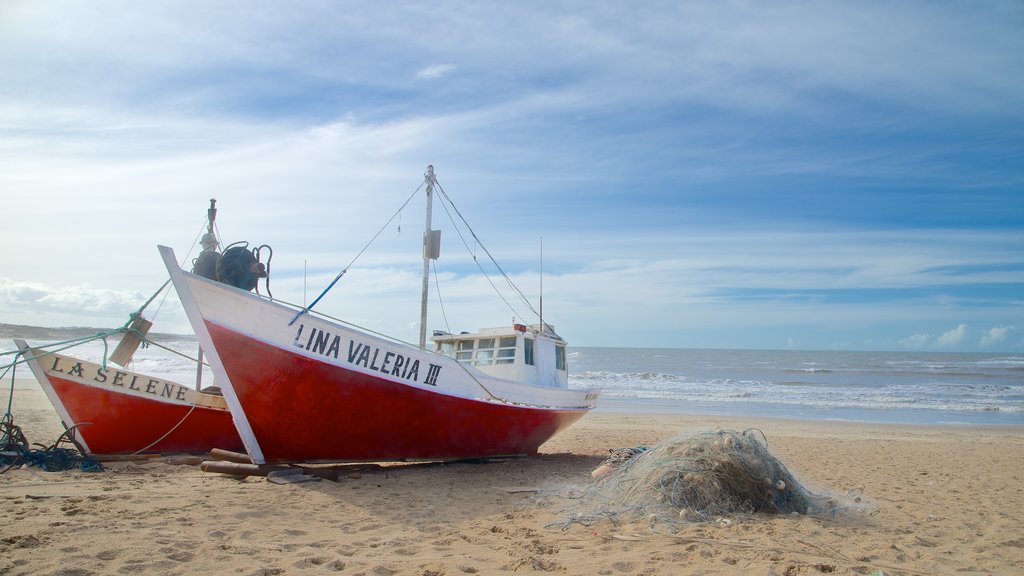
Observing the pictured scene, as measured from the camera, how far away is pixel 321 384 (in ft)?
25.0

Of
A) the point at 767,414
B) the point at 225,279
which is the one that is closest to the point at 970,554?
the point at 225,279

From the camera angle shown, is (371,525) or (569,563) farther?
(371,525)

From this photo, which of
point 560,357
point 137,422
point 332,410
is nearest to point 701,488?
point 332,410

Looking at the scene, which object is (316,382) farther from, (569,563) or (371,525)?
(569,563)

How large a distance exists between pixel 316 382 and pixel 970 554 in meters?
6.71

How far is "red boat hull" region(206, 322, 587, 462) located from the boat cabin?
5.81 feet

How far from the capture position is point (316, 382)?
7.59m

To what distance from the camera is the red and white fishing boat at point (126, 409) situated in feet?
28.9

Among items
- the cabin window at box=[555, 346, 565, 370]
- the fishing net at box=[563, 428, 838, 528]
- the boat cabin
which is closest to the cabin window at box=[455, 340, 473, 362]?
the boat cabin

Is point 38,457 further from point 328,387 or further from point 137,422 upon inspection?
point 328,387

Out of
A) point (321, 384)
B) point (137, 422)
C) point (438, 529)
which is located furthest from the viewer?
point (137, 422)

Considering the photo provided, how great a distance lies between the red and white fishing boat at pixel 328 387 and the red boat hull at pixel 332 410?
12mm

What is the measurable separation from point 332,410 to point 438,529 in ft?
8.15

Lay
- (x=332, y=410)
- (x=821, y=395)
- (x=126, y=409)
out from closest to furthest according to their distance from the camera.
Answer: (x=332, y=410), (x=126, y=409), (x=821, y=395)
